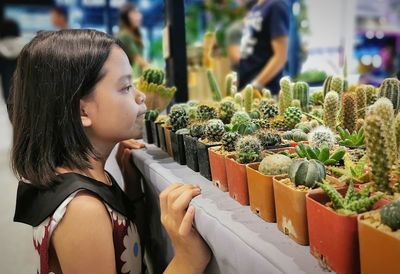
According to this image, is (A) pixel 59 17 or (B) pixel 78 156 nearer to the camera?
(B) pixel 78 156

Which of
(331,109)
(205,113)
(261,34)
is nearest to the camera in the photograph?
(331,109)

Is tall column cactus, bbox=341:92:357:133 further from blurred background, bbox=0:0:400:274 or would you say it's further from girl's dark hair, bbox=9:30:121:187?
blurred background, bbox=0:0:400:274

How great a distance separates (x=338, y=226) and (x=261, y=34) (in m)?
2.70

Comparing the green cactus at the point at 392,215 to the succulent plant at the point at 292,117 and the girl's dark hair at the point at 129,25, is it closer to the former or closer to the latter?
the succulent plant at the point at 292,117

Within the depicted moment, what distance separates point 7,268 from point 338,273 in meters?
2.45

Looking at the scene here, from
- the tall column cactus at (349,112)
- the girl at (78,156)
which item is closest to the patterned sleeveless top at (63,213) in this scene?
the girl at (78,156)

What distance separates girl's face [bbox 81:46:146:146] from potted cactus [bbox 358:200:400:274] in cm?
72

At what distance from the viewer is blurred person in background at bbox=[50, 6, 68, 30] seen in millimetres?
4293

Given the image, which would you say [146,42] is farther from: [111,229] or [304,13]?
[111,229]

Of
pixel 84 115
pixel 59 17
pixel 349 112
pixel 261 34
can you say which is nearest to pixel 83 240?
pixel 84 115

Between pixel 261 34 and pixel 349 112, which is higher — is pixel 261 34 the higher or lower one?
the higher one

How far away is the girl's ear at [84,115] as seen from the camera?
1080 millimetres

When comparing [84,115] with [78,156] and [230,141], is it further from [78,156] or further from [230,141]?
[230,141]

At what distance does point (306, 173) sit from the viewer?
0.73 m
